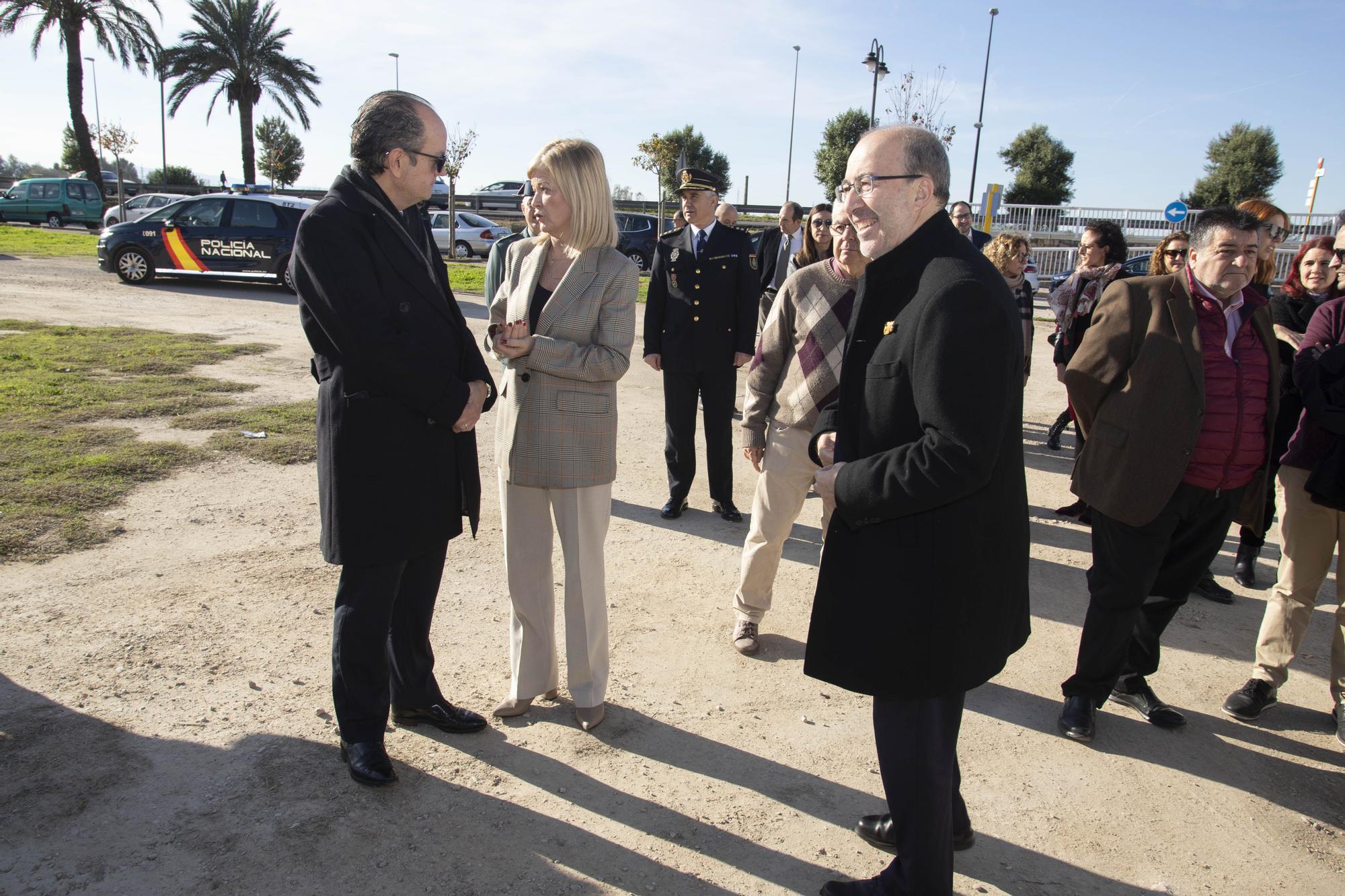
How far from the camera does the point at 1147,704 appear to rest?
11.7 ft

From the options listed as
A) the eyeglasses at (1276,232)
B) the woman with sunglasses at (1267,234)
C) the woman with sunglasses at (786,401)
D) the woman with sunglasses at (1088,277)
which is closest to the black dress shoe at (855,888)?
the woman with sunglasses at (786,401)

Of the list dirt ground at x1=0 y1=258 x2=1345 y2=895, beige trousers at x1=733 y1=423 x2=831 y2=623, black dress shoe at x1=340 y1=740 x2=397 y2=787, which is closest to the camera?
dirt ground at x1=0 y1=258 x2=1345 y2=895

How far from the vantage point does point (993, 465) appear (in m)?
1.97

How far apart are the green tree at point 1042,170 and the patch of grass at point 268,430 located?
1738 inches

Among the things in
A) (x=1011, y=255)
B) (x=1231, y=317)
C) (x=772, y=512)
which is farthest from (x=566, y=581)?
(x=1011, y=255)

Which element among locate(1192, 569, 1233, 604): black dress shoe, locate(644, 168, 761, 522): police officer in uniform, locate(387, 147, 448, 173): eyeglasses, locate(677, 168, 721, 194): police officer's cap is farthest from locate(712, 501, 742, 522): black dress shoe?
locate(387, 147, 448, 173): eyeglasses

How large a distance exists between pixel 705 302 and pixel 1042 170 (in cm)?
4452

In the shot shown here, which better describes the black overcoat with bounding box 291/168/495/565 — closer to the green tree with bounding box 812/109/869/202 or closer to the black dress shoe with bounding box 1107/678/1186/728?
the black dress shoe with bounding box 1107/678/1186/728

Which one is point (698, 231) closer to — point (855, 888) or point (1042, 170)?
point (855, 888)

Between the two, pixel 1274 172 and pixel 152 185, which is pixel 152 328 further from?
pixel 1274 172

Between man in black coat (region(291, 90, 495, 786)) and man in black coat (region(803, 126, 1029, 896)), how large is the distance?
1381mm

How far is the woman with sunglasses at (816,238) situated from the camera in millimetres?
6137

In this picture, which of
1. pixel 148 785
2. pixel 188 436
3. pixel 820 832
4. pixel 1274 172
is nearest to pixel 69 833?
pixel 148 785

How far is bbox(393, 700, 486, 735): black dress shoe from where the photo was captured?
3176mm
